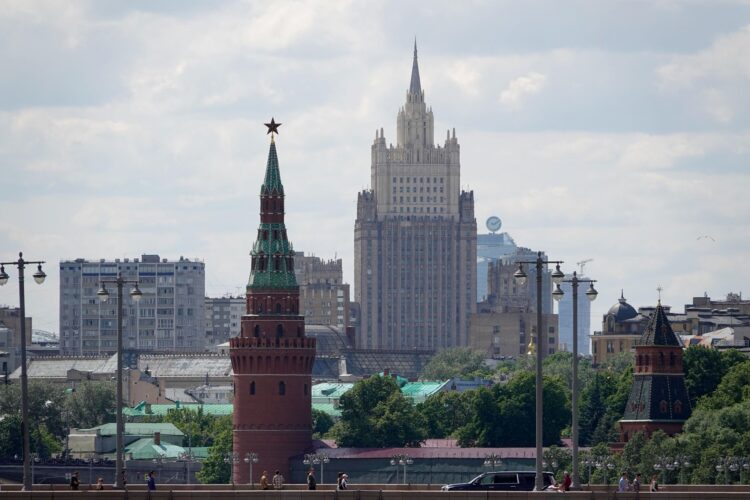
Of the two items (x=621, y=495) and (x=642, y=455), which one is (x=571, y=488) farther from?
(x=642, y=455)

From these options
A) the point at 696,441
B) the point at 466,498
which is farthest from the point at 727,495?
the point at 696,441

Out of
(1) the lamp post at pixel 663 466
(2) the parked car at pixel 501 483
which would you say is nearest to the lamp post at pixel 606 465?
(1) the lamp post at pixel 663 466

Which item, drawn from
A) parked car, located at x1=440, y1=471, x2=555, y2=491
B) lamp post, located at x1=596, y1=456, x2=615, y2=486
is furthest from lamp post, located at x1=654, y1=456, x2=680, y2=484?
parked car, located at x1=440, y1=471, x2=555, y2=491

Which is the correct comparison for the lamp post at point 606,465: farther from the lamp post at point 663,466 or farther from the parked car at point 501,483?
the parked car at point 501,483

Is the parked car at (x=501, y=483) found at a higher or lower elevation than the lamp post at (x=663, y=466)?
higher

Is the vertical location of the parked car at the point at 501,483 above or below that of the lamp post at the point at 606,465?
above

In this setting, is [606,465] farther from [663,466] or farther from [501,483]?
[501,483]

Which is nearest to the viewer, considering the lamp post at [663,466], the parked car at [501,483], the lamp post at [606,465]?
the parked car at [501,483]

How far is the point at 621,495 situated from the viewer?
118m

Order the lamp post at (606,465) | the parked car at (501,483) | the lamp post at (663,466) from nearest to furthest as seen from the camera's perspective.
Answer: the parked car at (501,483)
the lamp post at (663,466)
the lamp post at (606,465)

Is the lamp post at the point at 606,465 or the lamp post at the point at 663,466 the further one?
the lamp post at the point at 606,465

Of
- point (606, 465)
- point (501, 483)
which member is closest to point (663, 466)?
point (606, 465)

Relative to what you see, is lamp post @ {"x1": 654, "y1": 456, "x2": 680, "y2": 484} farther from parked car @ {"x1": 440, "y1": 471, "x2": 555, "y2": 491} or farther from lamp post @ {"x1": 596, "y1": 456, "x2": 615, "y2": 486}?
parked car @ {"x1": 440, "y1": 471, "x2": 555, "y2": 491}

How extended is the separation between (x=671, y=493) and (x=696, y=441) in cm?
7458
